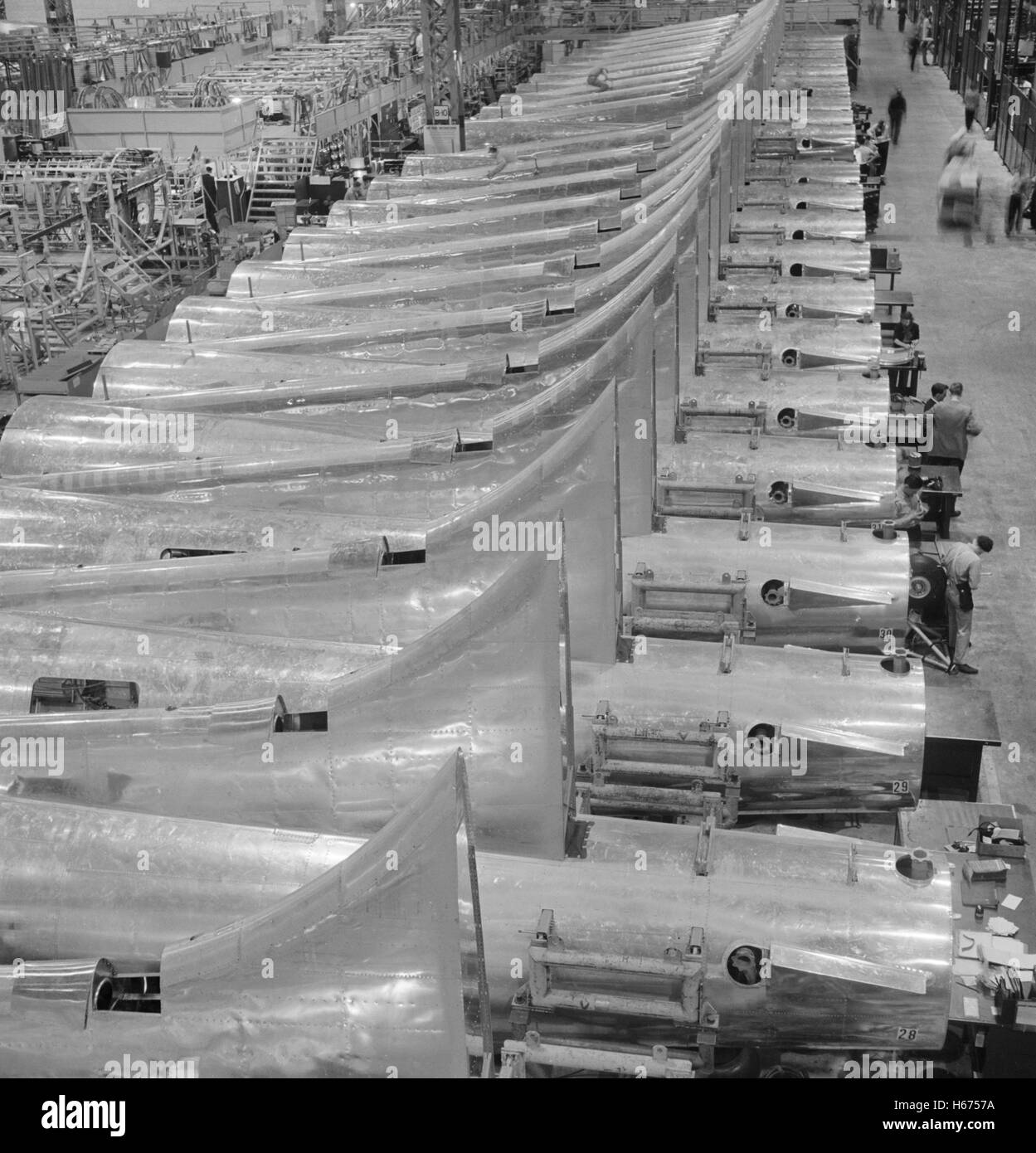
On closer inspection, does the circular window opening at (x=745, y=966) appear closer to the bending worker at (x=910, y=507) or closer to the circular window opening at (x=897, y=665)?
the circular window opening at (x=897, y=665)

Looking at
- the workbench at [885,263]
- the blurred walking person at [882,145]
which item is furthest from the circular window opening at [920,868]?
the blurred walking person at [882,145]

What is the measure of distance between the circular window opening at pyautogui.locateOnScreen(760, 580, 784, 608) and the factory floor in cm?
160

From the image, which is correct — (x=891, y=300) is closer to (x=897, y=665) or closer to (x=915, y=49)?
(x=897, y=665)

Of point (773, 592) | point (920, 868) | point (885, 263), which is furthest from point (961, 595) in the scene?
point (885, 263)

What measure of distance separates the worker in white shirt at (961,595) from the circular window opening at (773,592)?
2.42m

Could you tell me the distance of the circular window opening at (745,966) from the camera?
525 centimetres

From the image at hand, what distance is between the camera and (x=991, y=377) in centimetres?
1661

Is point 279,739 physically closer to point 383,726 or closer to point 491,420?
point 383,726

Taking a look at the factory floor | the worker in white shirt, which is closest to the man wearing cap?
the factory floor

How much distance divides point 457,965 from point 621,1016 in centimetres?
168

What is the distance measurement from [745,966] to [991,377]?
1328 centimetres

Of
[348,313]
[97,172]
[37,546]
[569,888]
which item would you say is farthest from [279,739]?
[97,172]

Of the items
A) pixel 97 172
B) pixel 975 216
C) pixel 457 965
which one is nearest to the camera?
pixel 457 965
